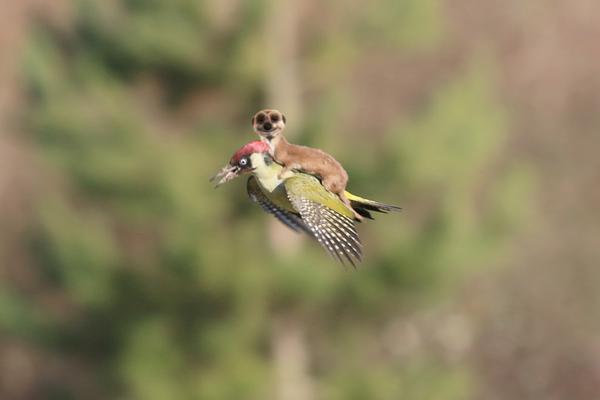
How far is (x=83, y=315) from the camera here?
16203 mm

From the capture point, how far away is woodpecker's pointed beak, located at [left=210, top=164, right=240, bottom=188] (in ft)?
6.14

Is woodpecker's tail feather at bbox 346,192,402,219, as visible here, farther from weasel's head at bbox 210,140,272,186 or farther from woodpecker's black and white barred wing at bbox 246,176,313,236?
weasel's head at bbox 210,140,272,186

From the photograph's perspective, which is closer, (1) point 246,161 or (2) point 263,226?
(1) point 246,161

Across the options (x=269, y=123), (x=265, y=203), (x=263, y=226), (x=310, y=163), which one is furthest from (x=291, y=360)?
(x=269, y=123)

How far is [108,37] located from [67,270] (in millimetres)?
2484

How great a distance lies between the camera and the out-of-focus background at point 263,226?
14133 millimetres

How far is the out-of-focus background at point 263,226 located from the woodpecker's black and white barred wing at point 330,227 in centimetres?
1140

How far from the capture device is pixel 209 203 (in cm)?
1430

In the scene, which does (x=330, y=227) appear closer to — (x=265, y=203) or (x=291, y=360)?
(x=265, y=203)

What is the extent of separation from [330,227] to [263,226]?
44.2 feet

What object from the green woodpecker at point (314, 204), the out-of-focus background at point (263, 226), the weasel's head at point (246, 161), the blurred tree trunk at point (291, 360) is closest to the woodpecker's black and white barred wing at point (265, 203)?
the green woodpecker at point (314, 204)

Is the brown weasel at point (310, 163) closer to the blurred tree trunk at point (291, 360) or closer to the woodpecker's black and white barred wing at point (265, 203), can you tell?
the woodpecker's black and white barred wing at point (265, 203)

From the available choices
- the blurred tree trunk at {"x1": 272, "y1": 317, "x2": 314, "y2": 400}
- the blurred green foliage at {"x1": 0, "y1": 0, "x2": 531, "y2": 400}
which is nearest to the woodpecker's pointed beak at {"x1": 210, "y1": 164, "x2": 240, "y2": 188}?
the blurred green foliage at {"x1": 0, "y1": 0, "x2": 531, "y2": 400}

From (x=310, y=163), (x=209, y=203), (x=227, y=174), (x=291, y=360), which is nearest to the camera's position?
(x=227, y=174)
